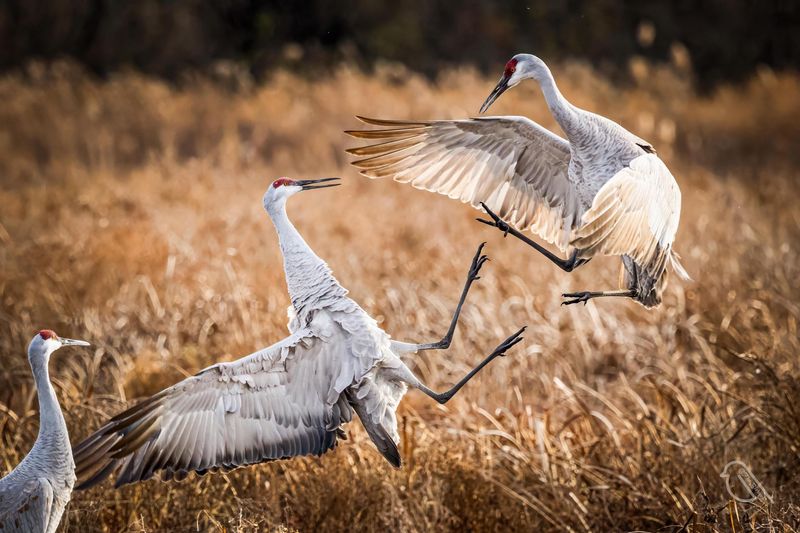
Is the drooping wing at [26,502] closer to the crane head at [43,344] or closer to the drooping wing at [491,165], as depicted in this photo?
the crane head at [43,344]

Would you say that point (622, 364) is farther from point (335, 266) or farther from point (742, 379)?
point (335, 266)

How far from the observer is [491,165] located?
187 inches

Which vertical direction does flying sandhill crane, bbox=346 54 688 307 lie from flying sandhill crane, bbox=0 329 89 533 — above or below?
above

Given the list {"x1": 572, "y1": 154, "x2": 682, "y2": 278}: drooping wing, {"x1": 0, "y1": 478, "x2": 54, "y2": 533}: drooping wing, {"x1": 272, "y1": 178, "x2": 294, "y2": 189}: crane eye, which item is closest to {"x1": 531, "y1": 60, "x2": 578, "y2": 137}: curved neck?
{"x1": 572, "y1": 154, "x2": 682, "y2": 278}: drooping wing

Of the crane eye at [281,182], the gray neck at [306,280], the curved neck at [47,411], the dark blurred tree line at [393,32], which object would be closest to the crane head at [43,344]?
the curved neck at [47,411]

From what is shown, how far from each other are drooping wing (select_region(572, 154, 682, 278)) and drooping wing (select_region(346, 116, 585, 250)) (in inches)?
18.0

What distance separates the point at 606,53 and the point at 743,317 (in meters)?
11.5

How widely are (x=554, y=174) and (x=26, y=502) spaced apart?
253 cm

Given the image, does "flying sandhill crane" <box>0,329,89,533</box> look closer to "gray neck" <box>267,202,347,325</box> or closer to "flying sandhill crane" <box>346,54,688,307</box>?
"gray neck" <box>267,202,347,325</box>

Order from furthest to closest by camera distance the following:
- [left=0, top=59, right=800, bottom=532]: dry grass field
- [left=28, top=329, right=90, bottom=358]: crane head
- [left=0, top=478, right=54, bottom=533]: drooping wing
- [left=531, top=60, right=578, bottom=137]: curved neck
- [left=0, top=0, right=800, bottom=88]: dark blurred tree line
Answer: [left=0, top=0, right=800, bottom=88]: dark blurred tree line, [left=0, top=59, right=800, bottom=532]: dry grass field, [left=531, top=60, right=578, bottom=137]: curved neck, [left=28, top=329, right=90, bottom=358]: crane head, [left=0, top=478, right=54, bottom=533]: drooping wing

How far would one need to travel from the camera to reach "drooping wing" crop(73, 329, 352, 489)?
3.75 metres

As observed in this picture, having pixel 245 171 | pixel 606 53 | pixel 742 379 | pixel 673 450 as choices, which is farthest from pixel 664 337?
pixel 606 53

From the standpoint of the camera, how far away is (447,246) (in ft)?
26.2

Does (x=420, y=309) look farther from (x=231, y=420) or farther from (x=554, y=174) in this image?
(x=231, y=420)
